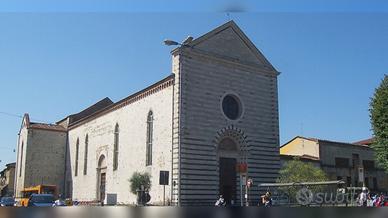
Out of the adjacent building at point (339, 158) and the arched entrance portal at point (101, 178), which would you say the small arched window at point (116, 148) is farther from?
the adjacent building at point (339, 158)

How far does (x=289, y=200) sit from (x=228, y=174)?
611 centimetres

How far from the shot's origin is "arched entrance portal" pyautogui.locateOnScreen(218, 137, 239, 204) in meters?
37.3

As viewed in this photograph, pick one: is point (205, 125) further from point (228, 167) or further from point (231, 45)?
point (231, 45)

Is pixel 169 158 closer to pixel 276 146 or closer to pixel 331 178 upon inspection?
pixel 276 146

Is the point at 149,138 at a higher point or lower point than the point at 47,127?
lower

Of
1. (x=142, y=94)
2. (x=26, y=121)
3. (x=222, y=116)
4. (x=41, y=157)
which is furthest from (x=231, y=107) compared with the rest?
(x=26, y=121)

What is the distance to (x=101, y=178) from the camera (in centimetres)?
4878

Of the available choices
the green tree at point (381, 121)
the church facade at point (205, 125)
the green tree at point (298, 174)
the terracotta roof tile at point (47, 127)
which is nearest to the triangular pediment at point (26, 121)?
the terracotta roof tile at point (47, 127)

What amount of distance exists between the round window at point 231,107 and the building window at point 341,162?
16669mm

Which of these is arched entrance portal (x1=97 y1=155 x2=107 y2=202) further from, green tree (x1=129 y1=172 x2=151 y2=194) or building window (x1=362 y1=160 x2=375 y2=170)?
building window (x1=362 y1=160 x2=375 y2=170)

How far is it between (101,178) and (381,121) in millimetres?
28829

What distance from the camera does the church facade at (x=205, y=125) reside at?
35.3 meters

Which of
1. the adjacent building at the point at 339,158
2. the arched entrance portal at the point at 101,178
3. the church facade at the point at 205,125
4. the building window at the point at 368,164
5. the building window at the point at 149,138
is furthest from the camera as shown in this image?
the building window at the point at 368,164

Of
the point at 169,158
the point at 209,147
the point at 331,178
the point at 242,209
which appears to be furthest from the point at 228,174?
the point at 242,209
